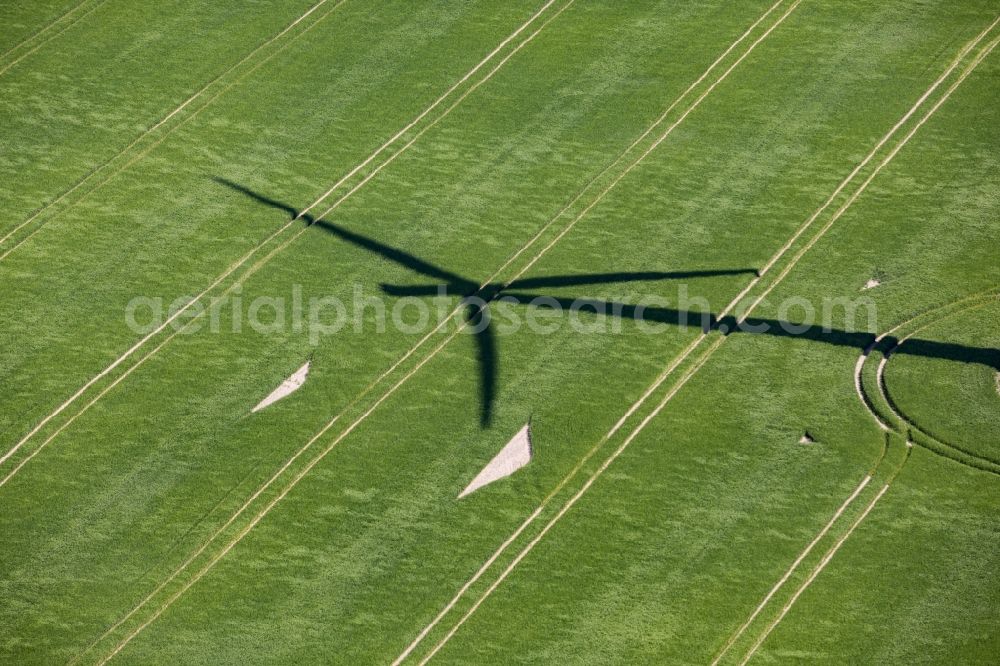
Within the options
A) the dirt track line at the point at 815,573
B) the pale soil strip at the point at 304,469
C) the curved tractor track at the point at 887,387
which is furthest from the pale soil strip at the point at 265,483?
the dirt track line at the point at 815,573

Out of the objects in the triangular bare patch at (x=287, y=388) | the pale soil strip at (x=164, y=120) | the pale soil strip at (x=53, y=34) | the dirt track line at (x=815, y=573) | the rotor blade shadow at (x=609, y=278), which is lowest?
the dirt track line at (x=815, y=573)

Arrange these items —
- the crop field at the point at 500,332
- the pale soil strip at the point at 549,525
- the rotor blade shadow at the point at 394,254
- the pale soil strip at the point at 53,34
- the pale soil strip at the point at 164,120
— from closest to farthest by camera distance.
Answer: the pale soil strip at the point at 549,525
the crop field at the point at 500,332
the rotor blade shadow at the point at 394,254
the pale soil strip at the point at 164,120
the pale soil strip at the point at 53,34

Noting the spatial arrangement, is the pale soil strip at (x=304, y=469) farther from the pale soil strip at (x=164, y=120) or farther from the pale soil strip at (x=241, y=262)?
the pale soil strip at (x=164, y=120)

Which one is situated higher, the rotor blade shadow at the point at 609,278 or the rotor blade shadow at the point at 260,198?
the rotor blade shadow at the point at 260,198

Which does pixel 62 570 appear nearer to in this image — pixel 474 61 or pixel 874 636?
pixel 874 636

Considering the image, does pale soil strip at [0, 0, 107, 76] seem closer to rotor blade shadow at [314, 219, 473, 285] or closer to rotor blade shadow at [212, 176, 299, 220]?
rotor blade shadow at [212, 176, 299, 220]

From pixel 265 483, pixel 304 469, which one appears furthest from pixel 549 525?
pixel 265 483

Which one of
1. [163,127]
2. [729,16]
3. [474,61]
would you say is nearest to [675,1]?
[729,16]

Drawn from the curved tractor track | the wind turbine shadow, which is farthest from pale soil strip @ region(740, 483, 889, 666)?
the wind turbine shadow
